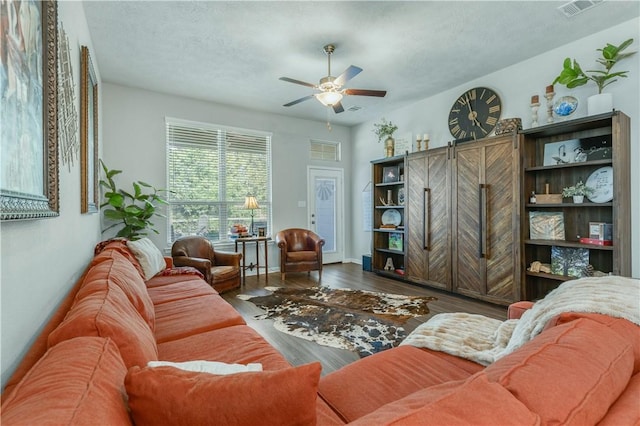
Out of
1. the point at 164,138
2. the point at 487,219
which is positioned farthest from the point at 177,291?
the point at 487,219

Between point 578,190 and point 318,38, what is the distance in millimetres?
3173

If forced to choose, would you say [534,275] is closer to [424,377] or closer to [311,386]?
[424,377]

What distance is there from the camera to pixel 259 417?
68 cm

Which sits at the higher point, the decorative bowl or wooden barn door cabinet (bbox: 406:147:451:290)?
the decorative bowl

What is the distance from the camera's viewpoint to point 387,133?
547cm

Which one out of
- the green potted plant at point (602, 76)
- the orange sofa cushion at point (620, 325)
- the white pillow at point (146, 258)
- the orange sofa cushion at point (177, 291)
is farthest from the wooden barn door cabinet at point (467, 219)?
the white pillow at point (146, 258)

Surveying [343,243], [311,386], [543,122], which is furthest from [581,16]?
[343,243]

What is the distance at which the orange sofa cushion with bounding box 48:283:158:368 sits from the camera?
100 cm

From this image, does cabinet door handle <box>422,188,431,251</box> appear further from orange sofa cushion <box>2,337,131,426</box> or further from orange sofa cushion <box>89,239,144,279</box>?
orange sofa cushion <box>2,337,131,426</box>

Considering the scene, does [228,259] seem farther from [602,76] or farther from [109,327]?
[602,76]

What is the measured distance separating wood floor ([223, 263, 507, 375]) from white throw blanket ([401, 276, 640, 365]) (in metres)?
0.94

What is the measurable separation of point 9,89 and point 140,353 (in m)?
0.97

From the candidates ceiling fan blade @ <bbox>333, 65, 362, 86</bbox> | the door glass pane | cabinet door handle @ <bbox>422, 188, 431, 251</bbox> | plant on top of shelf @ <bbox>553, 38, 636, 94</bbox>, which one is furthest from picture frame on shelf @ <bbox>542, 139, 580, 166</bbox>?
the door glass pane

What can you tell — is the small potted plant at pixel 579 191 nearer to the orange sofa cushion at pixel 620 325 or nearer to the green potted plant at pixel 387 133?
the green potted plant at pixel 387 133
